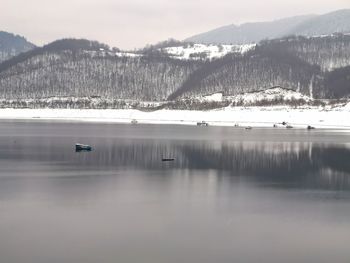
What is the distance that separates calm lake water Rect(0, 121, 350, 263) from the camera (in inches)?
733

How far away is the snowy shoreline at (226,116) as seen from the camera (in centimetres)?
12188

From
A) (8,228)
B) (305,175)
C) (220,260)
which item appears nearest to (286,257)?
(220,260)

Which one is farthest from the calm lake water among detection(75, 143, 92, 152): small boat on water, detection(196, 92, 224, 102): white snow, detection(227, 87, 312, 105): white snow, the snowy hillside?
detection(196, 92, 224, 102): white snow

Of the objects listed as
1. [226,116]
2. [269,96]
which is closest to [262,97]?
[269,96]

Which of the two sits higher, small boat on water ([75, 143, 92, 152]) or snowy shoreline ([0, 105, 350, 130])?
snowy shoreline ([0, 105, 350, 130])

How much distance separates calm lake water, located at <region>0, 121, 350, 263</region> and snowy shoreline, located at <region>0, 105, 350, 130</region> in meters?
75.5

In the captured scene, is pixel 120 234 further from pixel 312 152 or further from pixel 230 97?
pixel 230 97

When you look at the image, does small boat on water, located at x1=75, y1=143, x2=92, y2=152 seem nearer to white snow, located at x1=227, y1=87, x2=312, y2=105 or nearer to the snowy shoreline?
the snowy shoreline

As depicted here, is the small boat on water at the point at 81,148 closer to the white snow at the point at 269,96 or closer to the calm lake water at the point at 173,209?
the calm lake water at the point at 173,209

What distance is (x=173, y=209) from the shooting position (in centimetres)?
2548

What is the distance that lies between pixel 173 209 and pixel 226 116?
11665cm

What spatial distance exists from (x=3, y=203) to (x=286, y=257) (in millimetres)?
14537

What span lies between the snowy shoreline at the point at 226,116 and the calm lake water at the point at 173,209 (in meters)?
75.5

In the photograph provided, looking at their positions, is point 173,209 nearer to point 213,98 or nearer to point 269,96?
point 269,96
